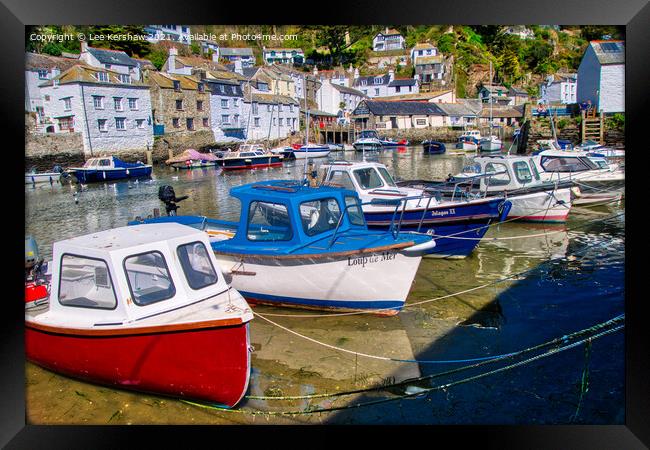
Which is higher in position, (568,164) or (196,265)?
(568,164)

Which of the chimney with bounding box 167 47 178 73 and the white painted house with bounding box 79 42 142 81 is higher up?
the chimney with bounding box 167 47 178 73

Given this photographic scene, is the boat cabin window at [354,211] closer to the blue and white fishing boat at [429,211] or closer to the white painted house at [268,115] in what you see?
the blue and white fishing boat at [429,211]

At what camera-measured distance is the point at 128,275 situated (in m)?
5.20

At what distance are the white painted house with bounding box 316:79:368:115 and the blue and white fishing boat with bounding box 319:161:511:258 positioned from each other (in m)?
26.1

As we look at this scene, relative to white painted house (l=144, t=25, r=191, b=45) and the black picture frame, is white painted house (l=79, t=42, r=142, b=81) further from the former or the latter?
the black picture frame

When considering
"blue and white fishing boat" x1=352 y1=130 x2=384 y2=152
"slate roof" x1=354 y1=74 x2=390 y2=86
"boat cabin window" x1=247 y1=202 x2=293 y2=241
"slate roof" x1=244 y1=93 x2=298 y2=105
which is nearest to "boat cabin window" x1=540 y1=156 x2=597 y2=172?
"boat cabin window" x1=247 y1=202 x2=293 y2=241

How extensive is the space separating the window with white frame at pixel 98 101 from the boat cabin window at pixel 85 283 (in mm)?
18688

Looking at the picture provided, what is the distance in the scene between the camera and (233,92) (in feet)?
102

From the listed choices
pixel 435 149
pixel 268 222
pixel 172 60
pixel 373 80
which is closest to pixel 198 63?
pixel 172 60

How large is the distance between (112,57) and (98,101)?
3748mm

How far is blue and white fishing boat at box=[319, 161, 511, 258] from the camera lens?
10430 mm

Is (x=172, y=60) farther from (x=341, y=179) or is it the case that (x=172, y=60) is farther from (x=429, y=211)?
(x=429, y=211)

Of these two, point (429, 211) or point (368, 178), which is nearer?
point (429, 211)

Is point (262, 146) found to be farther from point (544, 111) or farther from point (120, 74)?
point (544, 111)
